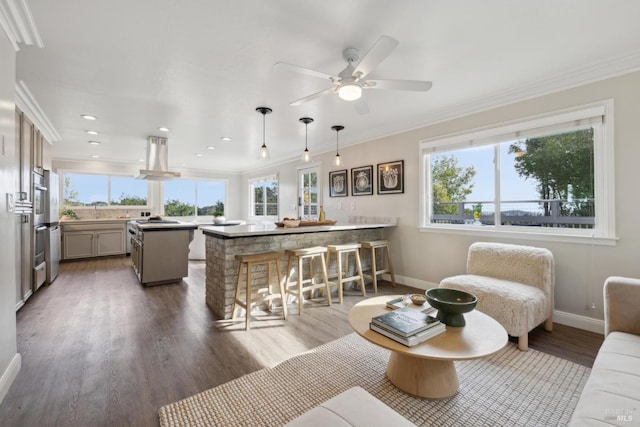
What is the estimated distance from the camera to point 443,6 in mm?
1762

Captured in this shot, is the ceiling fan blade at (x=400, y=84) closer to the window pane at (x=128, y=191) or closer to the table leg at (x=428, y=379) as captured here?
the table leg at (x=428, y=379)

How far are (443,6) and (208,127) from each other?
3.61 meters

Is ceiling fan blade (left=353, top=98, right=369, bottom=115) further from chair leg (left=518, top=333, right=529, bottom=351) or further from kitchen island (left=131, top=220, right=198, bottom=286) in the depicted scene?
kitchen island (left=131, top=220, right=198, bottom=286)

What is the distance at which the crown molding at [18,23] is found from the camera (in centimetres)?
169

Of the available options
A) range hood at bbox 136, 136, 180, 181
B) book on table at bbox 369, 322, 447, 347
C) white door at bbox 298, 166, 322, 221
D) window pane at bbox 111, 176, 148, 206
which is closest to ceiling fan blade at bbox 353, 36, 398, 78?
book on table at bbox 369, 322, 447, 347

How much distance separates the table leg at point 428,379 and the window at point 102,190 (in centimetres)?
781

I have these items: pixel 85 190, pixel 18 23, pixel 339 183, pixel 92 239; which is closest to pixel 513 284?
pixel 339 183

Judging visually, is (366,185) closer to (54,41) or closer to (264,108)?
(264,108)

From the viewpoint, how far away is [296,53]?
7.42 feet

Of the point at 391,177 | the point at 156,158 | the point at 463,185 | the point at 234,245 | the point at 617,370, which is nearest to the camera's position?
the point at 617,370

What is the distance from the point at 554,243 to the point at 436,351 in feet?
7.46

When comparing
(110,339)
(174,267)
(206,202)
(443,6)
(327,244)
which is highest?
(443,6)

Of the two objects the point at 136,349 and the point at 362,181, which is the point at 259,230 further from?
the point at 362,181

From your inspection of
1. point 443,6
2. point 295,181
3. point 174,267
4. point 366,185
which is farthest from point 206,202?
point 443,6
